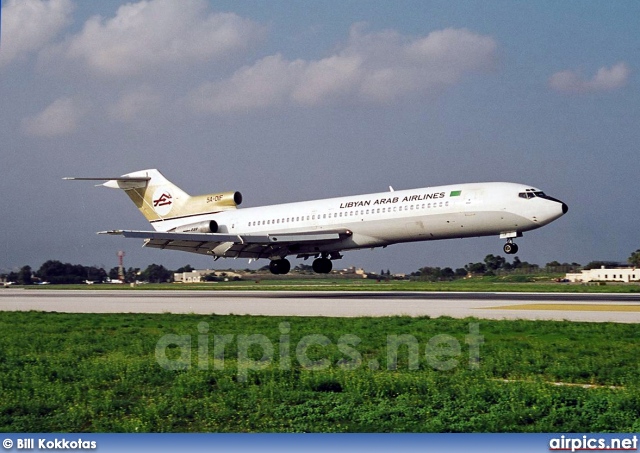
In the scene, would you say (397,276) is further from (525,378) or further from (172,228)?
(525,378)

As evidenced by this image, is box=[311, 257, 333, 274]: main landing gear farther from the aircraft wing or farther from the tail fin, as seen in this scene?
the tail fin

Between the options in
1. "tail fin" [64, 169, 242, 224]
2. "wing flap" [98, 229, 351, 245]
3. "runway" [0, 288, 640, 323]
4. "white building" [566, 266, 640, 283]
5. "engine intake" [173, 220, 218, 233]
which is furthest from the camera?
"white building" [566, 266, 640, 283]

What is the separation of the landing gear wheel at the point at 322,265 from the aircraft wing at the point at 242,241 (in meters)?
1.72

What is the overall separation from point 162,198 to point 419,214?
76.4 ft

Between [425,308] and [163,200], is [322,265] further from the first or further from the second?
[425,308]

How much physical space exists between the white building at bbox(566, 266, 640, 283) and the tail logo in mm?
37840

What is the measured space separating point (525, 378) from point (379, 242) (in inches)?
1269

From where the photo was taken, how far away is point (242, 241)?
159 feet

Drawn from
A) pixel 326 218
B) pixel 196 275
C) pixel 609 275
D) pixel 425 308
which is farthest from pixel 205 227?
pixel 609 275

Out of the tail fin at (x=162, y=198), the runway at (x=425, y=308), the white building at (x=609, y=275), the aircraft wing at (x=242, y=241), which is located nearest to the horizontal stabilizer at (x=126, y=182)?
the tail fin at (x=162, y=198)

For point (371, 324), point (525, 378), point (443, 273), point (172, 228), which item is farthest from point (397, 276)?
point (525, 378)

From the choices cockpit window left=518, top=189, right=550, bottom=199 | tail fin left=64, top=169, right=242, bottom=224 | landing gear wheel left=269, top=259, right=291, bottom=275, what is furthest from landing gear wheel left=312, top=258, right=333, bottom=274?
cockpit window left=518, top=189, right=550, bottom=199

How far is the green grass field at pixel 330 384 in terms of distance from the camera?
11.3m

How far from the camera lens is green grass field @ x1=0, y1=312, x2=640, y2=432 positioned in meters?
11.3
